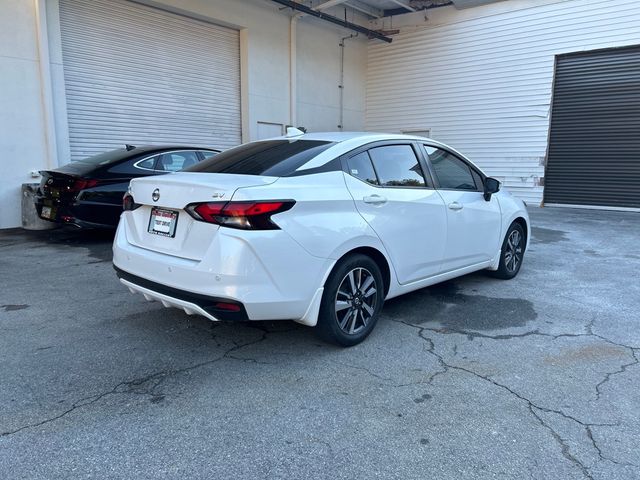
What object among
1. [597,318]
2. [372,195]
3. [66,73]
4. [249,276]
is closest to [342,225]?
[372,195]

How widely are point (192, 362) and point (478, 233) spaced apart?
3117 millimetres

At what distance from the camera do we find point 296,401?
289cm

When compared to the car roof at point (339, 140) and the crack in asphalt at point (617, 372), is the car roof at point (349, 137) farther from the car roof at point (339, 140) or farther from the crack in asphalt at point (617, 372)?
the crack in asphalt at point (617, 372)

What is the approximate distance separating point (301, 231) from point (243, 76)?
1136 centimetres

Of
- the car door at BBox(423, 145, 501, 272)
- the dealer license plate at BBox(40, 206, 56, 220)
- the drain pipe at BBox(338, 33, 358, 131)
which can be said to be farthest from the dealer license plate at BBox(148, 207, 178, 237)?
the drain pipe at BBox(338, 33, 358, 131)

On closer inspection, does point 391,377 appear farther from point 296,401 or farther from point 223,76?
point 223,76

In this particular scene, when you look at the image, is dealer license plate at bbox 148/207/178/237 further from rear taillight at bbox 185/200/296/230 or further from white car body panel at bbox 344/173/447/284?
white car body panel at bbox 344/173/447/284

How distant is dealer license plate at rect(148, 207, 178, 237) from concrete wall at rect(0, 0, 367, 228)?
7462mm

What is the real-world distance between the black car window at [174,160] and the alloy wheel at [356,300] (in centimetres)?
512

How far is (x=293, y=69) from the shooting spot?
47.4ft

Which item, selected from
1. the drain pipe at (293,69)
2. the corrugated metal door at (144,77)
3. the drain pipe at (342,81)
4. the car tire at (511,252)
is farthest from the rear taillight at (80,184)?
the drain pipe at (342,81)

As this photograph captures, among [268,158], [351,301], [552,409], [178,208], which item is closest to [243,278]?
[178,208]

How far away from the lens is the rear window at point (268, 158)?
350cm

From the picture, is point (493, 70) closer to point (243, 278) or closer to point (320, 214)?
point (320, 214)
